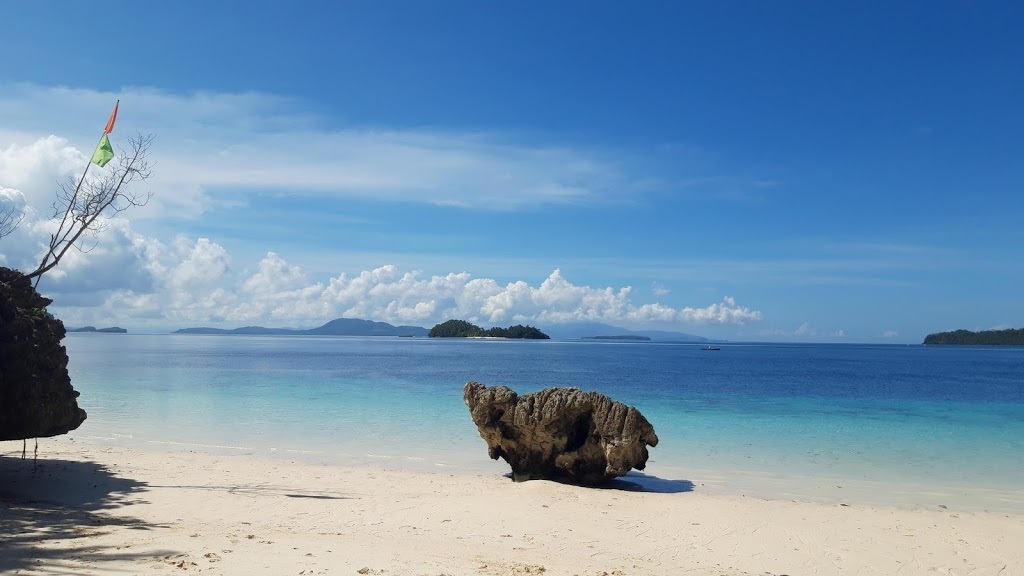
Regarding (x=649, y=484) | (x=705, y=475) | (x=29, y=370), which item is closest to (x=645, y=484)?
(x=649, y=484)

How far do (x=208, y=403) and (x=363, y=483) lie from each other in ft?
56.1

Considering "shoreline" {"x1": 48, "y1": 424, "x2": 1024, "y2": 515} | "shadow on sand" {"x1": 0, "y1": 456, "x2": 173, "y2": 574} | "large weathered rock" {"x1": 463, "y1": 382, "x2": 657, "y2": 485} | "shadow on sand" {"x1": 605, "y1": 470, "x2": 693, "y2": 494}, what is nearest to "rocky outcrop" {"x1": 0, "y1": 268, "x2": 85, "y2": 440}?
"shadow on sand" {"x1": 0, "y1": 456, "x2": 173, "y2": 574}

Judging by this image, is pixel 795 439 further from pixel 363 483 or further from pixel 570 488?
pixel 363 483

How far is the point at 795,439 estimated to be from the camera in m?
19.7

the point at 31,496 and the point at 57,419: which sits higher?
the point at 57,419

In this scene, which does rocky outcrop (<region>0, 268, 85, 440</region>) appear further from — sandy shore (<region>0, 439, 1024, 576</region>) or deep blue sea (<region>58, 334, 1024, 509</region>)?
deep blue sea (<region>58, 334, 1024, 509</region>)

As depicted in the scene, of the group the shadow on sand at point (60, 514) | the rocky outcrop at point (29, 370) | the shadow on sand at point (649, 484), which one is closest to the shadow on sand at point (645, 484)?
the shadow on sand at point (649, 484)

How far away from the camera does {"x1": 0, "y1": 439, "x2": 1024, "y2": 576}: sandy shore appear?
6.95 metres

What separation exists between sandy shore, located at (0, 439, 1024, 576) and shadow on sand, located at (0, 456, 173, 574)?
29 millimetres

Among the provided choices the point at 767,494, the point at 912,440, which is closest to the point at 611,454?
the point at 767,494

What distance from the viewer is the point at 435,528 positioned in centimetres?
925

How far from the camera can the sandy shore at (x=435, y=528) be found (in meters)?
6.95

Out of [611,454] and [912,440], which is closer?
[611,454]

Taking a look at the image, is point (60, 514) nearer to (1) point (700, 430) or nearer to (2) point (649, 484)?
(2) point (649, 484)
